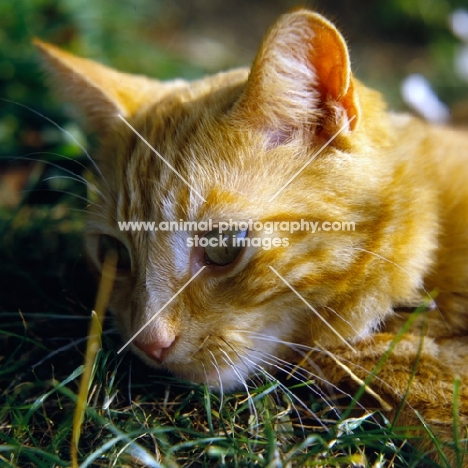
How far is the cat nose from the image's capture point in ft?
5.20

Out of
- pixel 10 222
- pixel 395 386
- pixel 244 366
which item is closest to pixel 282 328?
pixel 244 366

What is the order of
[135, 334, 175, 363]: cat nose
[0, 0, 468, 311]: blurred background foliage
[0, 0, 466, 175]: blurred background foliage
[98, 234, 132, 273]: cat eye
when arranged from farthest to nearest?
[0, 0, 466, 175]: blurred background foliage < [0, 0, 468, 311]: blurred background foliage < [98, 234, 132, 273]: cat eye < [135, 334, 175, 363]: cat nose

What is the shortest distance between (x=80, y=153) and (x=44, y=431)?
1.60m

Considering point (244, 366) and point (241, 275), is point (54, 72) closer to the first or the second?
point (241, 275)

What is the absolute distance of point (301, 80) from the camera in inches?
64.4

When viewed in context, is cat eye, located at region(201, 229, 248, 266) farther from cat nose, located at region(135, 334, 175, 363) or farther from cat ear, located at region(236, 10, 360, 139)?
cat ear, located at region(236, 10, 360, 139)

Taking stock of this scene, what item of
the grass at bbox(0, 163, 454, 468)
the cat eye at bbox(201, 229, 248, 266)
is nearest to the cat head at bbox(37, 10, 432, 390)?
the cat eye at bbox(201, 229, 248, 266)

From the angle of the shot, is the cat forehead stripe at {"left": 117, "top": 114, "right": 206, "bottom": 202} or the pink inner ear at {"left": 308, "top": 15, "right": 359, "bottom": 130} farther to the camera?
the cat forehead stripe at {"left": 117, "top": 114, "right": 206, "bottom": 202}

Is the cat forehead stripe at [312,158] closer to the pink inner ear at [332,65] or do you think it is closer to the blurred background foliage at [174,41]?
the pink inner ear at [332,65]

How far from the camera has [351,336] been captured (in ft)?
5.73

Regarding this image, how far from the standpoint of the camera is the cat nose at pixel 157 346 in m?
1.58

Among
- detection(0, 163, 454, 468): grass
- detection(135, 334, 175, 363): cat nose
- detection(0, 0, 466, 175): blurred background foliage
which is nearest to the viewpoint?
detection(0, 163, 454, 468): grass

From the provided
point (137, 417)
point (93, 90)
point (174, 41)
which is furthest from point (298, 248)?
point (174, 41)

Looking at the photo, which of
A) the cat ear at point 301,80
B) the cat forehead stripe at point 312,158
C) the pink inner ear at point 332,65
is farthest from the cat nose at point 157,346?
the pink inner ear at point 332,65
